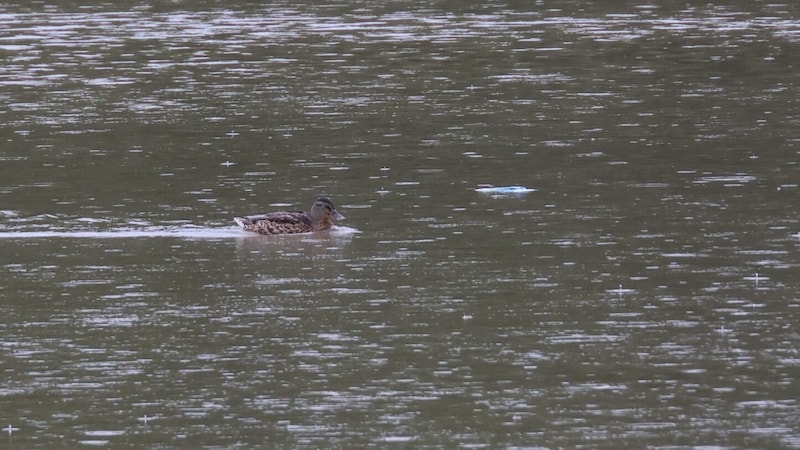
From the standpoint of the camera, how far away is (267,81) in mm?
37125

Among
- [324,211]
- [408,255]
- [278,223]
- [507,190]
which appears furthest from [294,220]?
[507,190]

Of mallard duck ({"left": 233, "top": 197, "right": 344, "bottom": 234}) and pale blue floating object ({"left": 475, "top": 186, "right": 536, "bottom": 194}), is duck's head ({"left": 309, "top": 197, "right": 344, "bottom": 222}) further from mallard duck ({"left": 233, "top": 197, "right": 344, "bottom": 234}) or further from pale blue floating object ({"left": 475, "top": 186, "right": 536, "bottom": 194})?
pale blue floating object ({"left": 475, "top": 186, "right": 536, "bottom": 194})

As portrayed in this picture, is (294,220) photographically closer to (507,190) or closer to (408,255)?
(408,255)

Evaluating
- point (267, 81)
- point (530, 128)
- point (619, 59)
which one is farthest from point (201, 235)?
point (619, 59)

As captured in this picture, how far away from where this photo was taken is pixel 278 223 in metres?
20.9

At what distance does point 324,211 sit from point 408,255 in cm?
220

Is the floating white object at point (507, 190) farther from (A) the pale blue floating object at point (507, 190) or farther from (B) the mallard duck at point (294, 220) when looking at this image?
(B) the mallard duck at point (294, 220)

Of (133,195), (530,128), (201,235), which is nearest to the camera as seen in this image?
(201,235)

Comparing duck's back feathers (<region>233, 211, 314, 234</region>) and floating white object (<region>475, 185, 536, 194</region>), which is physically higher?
duck's back feathers (<region>233, 211, 314, 234</region>)

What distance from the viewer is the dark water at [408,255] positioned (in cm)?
1353

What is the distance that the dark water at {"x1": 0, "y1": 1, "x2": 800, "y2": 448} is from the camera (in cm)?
1353

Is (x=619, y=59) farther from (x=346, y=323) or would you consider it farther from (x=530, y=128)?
(x=346, y=323)

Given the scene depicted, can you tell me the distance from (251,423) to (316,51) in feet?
97.4

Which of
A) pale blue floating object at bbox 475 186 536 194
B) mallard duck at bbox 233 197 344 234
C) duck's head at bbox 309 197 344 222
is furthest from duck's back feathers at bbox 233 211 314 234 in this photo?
pale blue floating object at bbox 475 186 536 194
